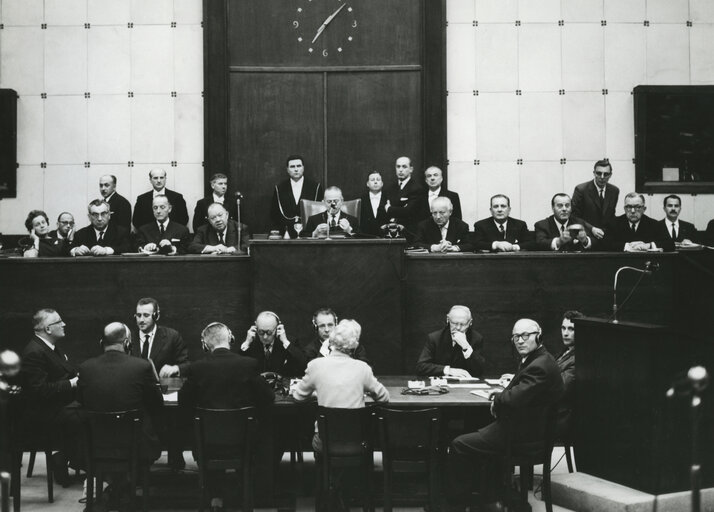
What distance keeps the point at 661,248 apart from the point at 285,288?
13.0ft

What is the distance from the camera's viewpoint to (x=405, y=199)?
10758 millimetres

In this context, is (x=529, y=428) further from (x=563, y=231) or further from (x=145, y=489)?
(x=563, y=231)

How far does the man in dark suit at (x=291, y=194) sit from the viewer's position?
11.2m

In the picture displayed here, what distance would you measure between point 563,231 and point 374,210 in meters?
2.06

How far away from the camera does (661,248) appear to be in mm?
10180

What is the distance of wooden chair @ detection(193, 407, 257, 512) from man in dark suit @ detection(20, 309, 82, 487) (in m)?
1.26

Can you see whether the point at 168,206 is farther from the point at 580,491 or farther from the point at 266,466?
the point at 580,491

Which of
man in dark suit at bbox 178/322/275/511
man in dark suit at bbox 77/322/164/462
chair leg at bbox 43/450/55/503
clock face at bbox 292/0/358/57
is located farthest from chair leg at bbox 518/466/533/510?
clock face at bbox 292/0/358/57

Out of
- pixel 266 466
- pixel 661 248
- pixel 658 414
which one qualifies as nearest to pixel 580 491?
pixel 658 414

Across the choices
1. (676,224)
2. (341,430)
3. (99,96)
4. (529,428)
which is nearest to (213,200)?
(99,96)

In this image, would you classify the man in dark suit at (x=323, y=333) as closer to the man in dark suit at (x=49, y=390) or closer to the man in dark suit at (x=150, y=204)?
the man in dark suit at (x=49, y=390)

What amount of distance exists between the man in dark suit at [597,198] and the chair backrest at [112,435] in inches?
255

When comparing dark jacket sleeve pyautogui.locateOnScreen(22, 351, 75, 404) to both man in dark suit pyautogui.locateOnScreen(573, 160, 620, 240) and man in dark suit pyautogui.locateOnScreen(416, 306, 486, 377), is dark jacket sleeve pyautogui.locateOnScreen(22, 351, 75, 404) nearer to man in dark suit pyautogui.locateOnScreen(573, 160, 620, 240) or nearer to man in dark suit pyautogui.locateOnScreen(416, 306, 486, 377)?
man in dark suit pyautogui.locateOnScreen(416, 306, 486, 377)

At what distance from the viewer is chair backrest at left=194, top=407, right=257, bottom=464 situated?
6680mm
